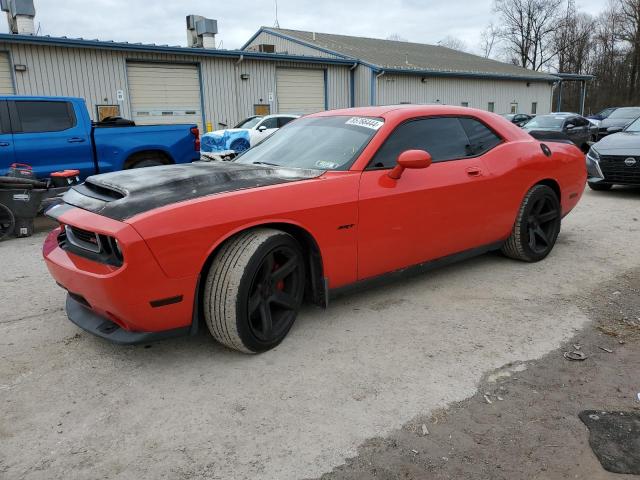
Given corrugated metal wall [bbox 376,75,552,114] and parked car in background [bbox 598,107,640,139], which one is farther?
corrugated metal wall [bbox 376,75,552,114]

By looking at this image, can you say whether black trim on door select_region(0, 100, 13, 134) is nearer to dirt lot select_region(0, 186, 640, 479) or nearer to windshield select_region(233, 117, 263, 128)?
dirt lot select_region(0, 186, 640, 479)

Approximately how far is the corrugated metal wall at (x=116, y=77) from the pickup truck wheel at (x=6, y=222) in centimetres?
1046

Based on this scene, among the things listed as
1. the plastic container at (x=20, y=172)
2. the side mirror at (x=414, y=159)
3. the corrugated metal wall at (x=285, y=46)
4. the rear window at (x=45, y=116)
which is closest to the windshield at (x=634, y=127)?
the side mirror at (x=414, y=159)

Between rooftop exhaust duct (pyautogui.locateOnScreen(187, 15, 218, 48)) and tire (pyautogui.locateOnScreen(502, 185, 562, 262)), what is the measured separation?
61.3ft

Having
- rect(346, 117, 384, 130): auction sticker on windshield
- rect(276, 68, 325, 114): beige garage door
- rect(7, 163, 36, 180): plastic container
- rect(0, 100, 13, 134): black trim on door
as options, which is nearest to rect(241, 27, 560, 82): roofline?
rect(276, 68, 325, 114): beige garage door

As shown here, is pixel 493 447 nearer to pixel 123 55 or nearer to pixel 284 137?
pixel 284 137

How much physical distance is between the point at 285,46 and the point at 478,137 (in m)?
27.1

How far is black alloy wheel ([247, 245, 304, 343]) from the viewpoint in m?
3.04

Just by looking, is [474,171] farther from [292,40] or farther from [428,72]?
[292,40]

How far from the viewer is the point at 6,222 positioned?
21.1ft

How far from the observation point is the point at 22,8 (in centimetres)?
1623

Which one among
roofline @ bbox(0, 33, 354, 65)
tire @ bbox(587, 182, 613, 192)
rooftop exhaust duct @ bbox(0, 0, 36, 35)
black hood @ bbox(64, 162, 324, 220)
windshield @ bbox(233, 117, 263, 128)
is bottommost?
tire @ bbox(587, 182, 613, 192)

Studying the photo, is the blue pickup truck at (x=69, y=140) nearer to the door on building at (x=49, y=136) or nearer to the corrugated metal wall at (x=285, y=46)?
the door on building at (x=49, y=136)

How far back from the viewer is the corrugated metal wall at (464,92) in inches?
957
